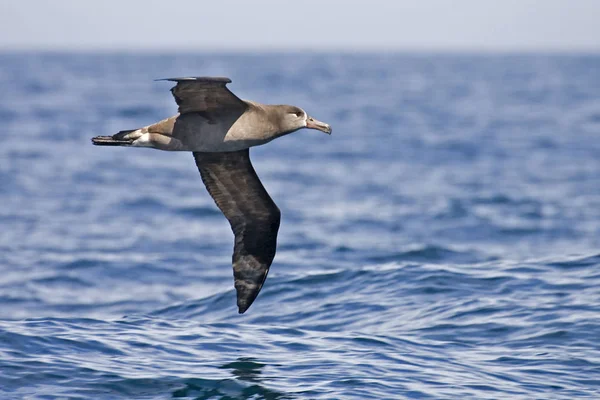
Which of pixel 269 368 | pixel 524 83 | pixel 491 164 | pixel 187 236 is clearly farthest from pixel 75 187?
pixel 524 83

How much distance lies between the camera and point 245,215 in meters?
11.0

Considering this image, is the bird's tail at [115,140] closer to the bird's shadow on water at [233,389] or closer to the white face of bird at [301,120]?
the white face of bird at [301,120]

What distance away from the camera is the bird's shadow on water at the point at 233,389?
909cm

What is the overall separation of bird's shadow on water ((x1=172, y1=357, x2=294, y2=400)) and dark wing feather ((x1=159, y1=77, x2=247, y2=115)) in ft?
8.08

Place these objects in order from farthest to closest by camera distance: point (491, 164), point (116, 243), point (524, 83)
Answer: point (524, 83) → point (491, 164) → point (116, 243)

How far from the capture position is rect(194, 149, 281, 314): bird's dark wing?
10.8 metres

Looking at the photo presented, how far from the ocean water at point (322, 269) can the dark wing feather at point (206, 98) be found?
2.44 meters

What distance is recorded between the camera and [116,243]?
19438mm

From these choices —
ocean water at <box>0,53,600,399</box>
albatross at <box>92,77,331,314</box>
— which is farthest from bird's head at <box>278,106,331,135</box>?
ocean water at <box>0,53,600,399</box>

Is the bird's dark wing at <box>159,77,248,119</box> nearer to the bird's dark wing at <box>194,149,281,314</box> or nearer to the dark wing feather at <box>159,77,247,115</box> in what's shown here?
the dark wing feather at <box>159,77,247,115</box>

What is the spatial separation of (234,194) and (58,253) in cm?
846

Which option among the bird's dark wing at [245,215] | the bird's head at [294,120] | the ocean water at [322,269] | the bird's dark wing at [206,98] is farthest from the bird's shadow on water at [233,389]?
the bird's dark wing at [206,98]

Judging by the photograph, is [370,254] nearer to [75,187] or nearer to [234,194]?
[234,194]

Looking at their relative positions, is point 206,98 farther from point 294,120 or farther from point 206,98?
point 294,120
